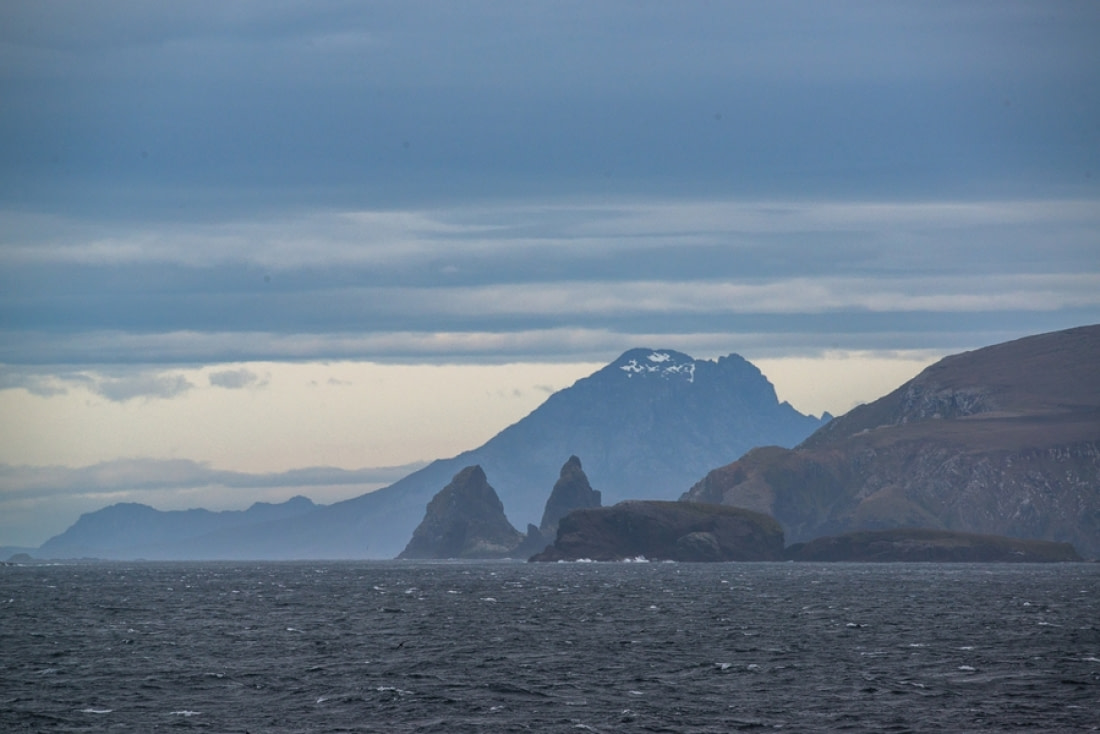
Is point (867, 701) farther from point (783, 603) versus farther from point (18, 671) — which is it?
point (783, 603)

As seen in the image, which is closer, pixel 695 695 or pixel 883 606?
pixel 695 695

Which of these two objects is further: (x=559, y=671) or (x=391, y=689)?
(x=559, y=671)

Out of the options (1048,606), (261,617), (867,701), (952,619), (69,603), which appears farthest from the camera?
(69,603)

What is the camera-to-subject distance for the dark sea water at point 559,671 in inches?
3194

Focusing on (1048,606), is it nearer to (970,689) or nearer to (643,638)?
(643,638)

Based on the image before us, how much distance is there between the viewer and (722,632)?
433ft

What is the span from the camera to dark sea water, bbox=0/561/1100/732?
81.1 m

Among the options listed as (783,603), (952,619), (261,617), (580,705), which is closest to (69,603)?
(261,617)

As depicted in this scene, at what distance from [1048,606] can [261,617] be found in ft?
288

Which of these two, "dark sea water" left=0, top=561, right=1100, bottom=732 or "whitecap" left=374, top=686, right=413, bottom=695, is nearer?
"dark sea water" left=0, top=561, right=1100, bottom=732

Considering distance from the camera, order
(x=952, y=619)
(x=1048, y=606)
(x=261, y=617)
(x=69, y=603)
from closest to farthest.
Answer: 1. (x=952, y=619)
2. (x=261, y=617)
3. (x=1048, y=606)
4. (x=69, y=603)

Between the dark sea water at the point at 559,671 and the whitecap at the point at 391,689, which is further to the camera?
the whitecap at the point at 391,689

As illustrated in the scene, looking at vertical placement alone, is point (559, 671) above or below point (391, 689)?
below

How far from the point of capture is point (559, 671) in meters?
103
